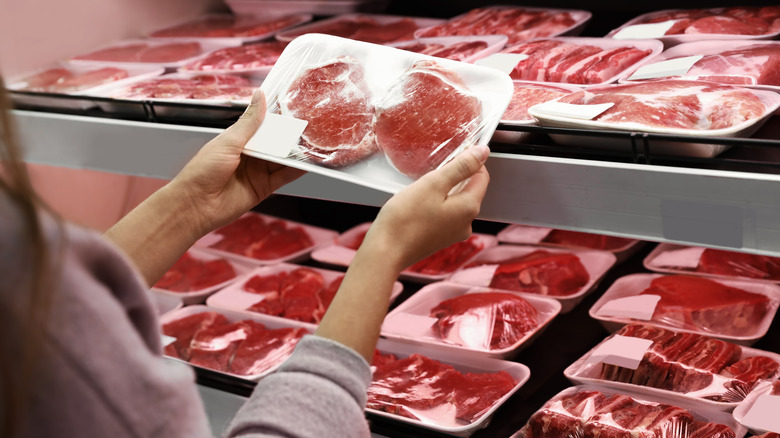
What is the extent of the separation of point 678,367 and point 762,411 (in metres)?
0.20

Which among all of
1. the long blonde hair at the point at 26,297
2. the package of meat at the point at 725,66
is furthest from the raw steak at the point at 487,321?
the long blonde hair at the point at 26,297

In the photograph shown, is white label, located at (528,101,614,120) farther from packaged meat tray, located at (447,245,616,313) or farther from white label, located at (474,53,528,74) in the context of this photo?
packaged meat tray, located at (447,245,616,313)

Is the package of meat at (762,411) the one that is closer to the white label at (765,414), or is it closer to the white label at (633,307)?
the white label at (765,414)

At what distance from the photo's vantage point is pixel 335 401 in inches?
36.5

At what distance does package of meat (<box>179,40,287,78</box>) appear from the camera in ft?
6.86

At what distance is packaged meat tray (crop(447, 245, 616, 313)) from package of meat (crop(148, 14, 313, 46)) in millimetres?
997

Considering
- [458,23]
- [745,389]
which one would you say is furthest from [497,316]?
[458,23]

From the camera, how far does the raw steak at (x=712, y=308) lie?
1789 mm

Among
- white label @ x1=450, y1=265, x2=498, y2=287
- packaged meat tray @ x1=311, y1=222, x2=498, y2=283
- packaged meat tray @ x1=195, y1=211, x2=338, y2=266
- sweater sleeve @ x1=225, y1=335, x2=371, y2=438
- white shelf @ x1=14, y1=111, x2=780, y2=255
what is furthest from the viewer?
packaged meat tray @ x1=195, y1=211, x2=338, y2=266

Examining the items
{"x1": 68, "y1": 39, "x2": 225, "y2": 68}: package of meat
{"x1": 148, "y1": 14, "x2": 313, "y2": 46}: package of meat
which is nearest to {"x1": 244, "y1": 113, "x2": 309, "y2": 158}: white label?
{"x1": 68, "y1": 39, "x2": 225, "y2": 68}: package of meat

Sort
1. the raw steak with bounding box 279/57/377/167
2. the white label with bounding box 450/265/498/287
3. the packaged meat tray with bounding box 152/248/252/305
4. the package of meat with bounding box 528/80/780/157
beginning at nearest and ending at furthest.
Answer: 1. the package of meat with bounding box 528/80/780/157
2. the raw steak with bounding box 279/57/377/167
3. the white label with bounding box 450/265/498/287
4. the packaged meat tray with bounding box 152/248/252/305

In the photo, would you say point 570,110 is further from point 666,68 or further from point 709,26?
point 709,26

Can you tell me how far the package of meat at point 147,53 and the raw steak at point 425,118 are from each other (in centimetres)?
112

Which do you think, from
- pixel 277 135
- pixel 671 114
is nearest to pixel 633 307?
pixel 671 114
